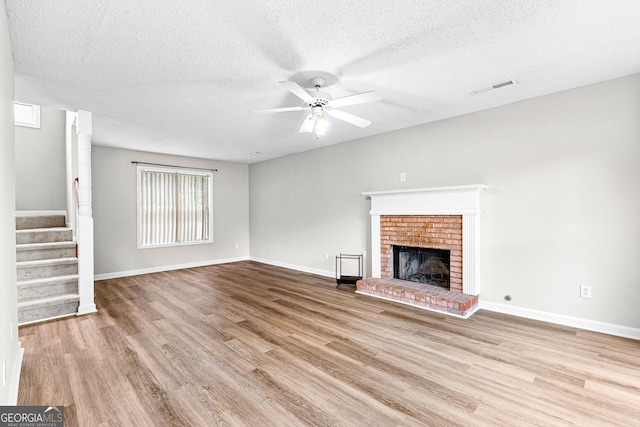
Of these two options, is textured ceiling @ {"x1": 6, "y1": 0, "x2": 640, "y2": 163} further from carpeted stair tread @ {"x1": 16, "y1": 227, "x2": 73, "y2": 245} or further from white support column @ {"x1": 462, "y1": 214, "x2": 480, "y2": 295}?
carpeted stair tread @ {"x1": 16, "y1": 227, "x2": 73, "y2": 245}

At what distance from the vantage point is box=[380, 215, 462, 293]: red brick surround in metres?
3.93

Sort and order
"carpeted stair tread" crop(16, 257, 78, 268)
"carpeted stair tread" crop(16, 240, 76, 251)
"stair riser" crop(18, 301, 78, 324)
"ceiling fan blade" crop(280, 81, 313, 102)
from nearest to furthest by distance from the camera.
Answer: "ceiling fan blade" crop(280, 81, 313, 102) → "stair riser" crop(18, 301, 78, 324) → "carpeted stair tread" crop(16, 257, 78, 268) → "carpeted stair tread" crop(16, 240, 76, 251)

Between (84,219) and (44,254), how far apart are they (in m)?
0.92

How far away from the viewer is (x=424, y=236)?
425 cm

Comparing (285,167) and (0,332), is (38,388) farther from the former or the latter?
(285,167)

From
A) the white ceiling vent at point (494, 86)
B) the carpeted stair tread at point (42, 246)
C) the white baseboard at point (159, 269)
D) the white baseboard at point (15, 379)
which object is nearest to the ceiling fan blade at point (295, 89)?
the white ceiling vent at point (494, 86)

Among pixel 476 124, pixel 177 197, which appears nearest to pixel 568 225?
pixel 476 124

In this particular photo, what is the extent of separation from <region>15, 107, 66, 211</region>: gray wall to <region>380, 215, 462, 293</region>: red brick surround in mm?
5926

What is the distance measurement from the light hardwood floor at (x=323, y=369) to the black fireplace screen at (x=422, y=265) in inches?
32.0

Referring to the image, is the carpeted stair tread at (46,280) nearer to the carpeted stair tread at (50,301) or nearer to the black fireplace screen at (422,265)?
the carpeted stair tread at (50,301)

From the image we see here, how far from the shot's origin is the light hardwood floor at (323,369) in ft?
6.10

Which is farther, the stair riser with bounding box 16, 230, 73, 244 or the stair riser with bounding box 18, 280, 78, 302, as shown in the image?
the stair riser with bounding box 16, 230, 73, 244

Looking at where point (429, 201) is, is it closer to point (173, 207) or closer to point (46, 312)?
point (46, 312)

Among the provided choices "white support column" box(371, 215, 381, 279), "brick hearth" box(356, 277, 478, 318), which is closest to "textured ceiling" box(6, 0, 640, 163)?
"white support column" box(371, 215, 381, 279)
